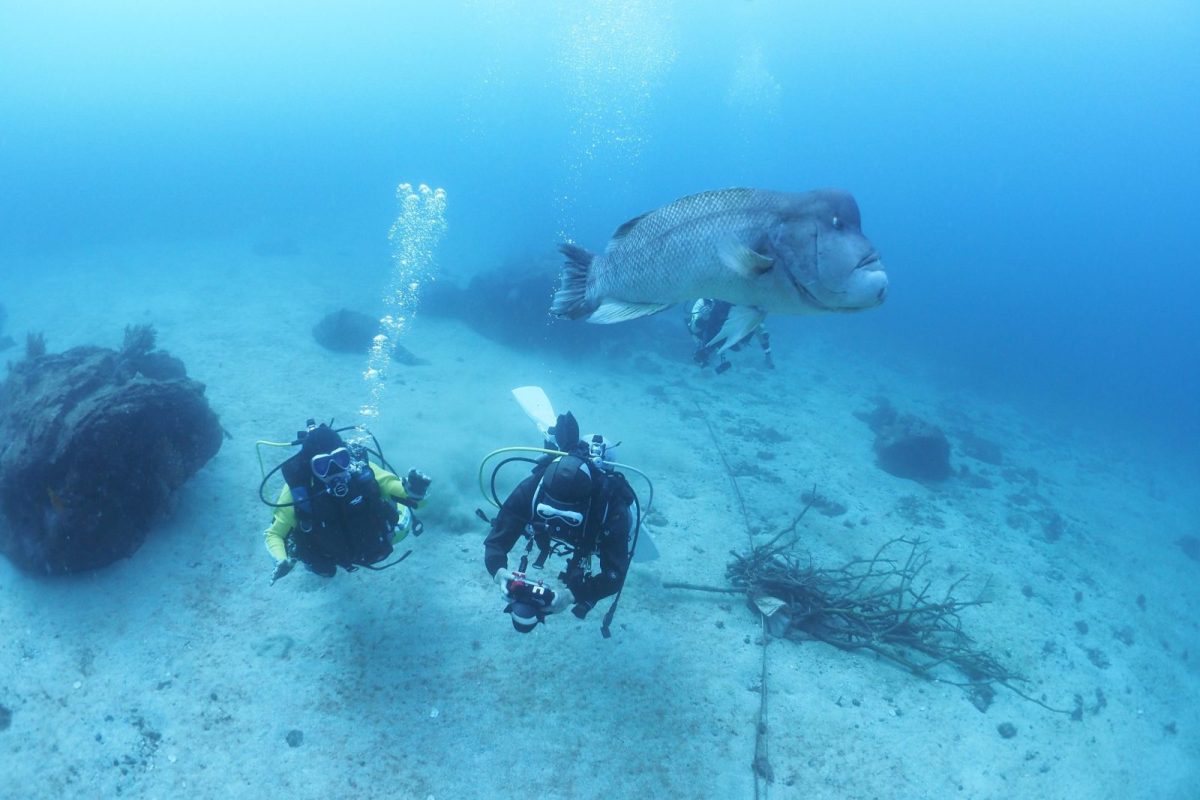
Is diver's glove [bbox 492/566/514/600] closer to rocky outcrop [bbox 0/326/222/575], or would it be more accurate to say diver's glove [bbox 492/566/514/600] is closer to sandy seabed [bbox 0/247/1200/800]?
sandy seabed [bbox 0/247/1200/800]

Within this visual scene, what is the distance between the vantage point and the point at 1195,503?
19.3 m

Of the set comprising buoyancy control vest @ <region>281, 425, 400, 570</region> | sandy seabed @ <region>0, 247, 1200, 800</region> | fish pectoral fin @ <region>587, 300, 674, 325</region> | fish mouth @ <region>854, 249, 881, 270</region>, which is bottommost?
sandy seabed @ <region>0, 247, 1200, 800</region>

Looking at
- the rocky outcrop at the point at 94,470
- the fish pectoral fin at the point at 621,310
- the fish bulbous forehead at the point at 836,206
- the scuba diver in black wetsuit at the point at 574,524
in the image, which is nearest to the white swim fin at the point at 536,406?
the scuba diver in black wetsuit at the point at 574,524

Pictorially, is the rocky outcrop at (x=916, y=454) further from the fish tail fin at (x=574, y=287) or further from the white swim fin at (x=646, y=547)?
the fish tail fin at (x=574, y=287)

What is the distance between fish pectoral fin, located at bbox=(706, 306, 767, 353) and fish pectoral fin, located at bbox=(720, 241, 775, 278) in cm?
21

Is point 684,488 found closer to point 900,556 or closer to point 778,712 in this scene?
point 900,556

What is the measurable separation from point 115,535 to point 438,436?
484 centimetres

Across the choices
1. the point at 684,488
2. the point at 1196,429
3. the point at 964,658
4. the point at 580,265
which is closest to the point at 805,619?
the point at 964,658

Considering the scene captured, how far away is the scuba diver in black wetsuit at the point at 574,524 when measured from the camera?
4.18m

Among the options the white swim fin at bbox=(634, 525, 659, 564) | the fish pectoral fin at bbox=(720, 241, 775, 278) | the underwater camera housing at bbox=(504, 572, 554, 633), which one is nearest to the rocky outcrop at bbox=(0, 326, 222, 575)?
the underwater camera housing at bbox=(504, 572, 554, 633)

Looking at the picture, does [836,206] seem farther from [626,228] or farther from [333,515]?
[333,515]

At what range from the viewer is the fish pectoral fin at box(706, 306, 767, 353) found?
2232 mm

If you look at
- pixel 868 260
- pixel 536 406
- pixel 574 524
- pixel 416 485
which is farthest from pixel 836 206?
pixel 536 406

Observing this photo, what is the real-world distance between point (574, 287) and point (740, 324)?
0.80 meters
